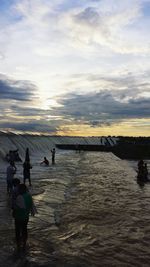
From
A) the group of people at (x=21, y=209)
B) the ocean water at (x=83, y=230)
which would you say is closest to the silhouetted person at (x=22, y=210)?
the group of people at (x=21, y=209)

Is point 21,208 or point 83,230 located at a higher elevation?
point 21,208

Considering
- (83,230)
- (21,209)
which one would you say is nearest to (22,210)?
(21,209)

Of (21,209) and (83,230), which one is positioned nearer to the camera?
(21,209)

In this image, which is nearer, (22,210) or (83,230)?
(22,210)

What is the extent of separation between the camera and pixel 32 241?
12047mm

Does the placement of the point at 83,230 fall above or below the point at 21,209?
below

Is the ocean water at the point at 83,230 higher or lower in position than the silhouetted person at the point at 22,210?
lower

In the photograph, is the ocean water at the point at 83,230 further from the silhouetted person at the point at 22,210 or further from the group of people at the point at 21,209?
the silhouetted person at the point at 22,210

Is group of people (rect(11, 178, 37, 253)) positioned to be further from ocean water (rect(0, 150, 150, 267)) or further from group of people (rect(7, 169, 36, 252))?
ocean water (rect(0, 150, 150, 267))

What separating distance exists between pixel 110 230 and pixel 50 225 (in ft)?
7.19

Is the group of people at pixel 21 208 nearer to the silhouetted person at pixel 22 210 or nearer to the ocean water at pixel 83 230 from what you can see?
the silhouetted person at pixel 22 210

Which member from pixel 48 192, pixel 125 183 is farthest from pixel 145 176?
pixel 48 192

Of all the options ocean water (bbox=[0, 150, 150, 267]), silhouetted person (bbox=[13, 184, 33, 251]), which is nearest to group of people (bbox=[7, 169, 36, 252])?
silhouetted person (bbox=[13, 184, 33, 251])

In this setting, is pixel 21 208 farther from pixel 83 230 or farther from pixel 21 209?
pixel 83 230
